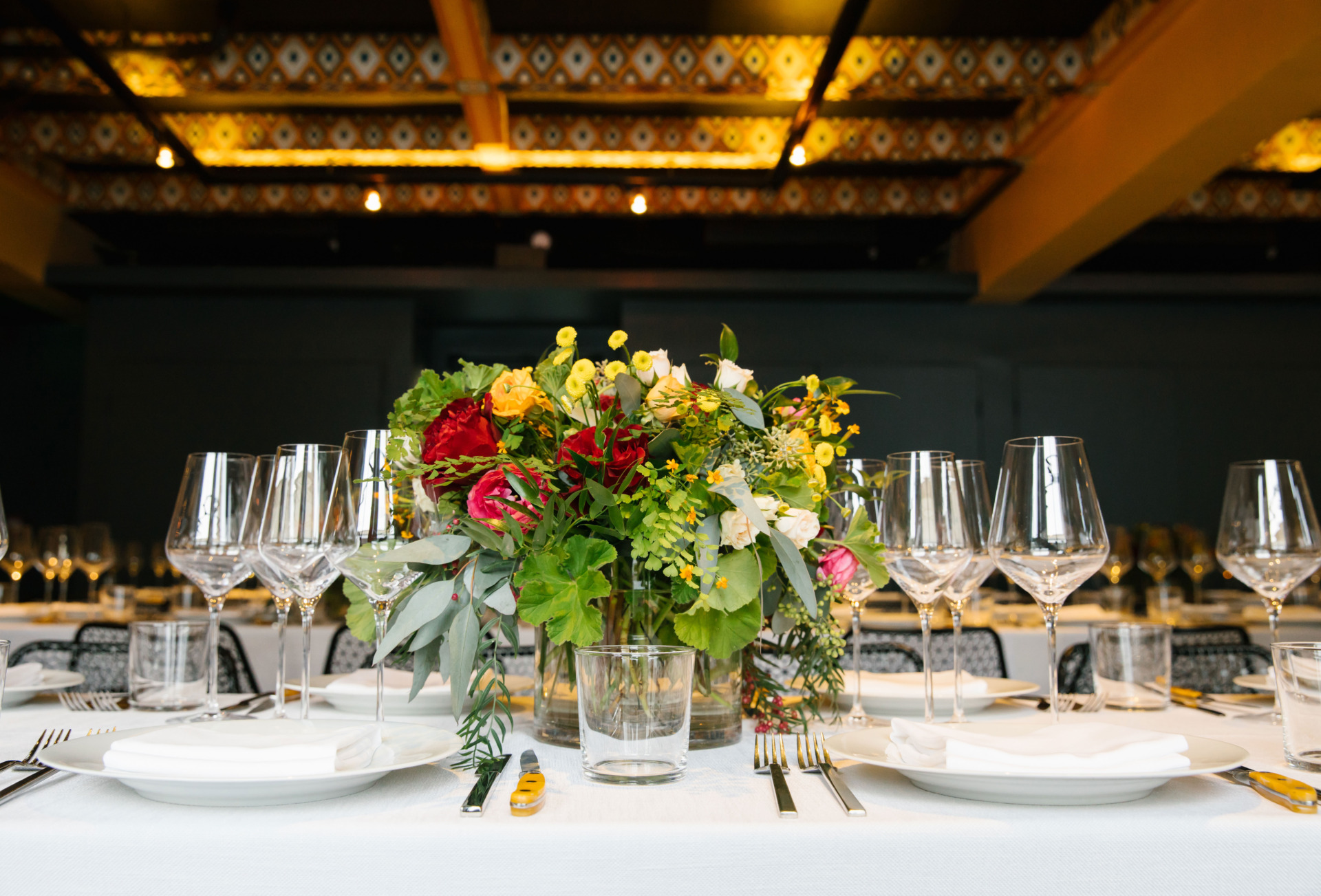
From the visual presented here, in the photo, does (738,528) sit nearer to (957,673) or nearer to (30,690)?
(957,673)

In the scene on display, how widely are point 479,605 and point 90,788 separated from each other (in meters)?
0.35

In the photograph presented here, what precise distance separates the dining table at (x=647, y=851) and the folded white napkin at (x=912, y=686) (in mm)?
509

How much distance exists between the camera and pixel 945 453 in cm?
112

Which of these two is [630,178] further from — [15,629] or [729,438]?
[729,438]

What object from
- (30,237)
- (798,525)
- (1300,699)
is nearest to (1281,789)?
(1300,699)

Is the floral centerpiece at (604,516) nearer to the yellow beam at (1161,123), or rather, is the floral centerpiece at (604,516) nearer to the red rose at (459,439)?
the red rose at (459,439)

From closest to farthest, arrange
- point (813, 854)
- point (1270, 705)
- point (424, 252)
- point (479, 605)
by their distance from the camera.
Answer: point (813, 854), point (479, 605), point (1270, 705), point (424, 252)

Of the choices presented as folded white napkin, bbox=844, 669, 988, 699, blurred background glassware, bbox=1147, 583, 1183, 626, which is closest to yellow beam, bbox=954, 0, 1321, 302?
blurred background glassware, bbox=1147, 583, 1183, 626

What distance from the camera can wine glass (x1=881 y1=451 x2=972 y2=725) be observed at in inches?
43.4

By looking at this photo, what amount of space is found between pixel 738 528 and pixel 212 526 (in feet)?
A: 2.22

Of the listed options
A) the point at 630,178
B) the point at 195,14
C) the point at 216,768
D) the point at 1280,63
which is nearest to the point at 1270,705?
the point at 216,768

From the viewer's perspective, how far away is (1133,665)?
1.40 metres

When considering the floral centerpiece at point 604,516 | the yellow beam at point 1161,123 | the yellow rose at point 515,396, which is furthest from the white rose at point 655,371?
the yellow beam at point 1161,123

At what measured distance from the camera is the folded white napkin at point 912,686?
4.30ft
